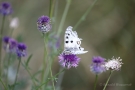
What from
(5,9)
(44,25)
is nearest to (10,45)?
(5,9)

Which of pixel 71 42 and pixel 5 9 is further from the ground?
pixel 5 9

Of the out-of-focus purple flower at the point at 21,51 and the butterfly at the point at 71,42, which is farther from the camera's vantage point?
the out-of-focus purple flower at the point at 21,51

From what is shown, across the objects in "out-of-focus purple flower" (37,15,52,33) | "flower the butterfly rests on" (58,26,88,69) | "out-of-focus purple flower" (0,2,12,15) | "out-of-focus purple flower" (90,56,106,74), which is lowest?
"out-of-focus purple flower" (90,56,106,74)

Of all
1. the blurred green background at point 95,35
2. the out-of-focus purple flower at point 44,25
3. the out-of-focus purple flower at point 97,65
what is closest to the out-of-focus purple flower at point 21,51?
the out-of-focus purple flower at point 44,25

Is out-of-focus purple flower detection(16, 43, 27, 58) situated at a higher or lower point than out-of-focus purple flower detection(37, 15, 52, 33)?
lower

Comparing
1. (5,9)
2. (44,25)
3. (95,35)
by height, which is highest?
(95,35)

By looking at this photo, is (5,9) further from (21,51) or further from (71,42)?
(71,42)

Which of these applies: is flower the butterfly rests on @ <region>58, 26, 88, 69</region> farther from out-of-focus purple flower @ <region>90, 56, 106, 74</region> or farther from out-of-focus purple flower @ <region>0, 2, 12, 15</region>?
out-of-focus purple flower @ <region>0, 2, 12, 15</region>

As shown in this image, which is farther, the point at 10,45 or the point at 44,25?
the point at 10,45

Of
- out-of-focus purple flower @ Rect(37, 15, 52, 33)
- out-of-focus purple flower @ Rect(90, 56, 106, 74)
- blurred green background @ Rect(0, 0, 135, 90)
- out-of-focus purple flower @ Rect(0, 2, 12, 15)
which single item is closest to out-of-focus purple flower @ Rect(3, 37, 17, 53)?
out-of-focus purple flower @ Rect(0, 2, 12, 15)

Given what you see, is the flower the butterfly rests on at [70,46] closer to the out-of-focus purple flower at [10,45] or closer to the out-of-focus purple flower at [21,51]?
the out-of-focus purple flower at [21,51]
